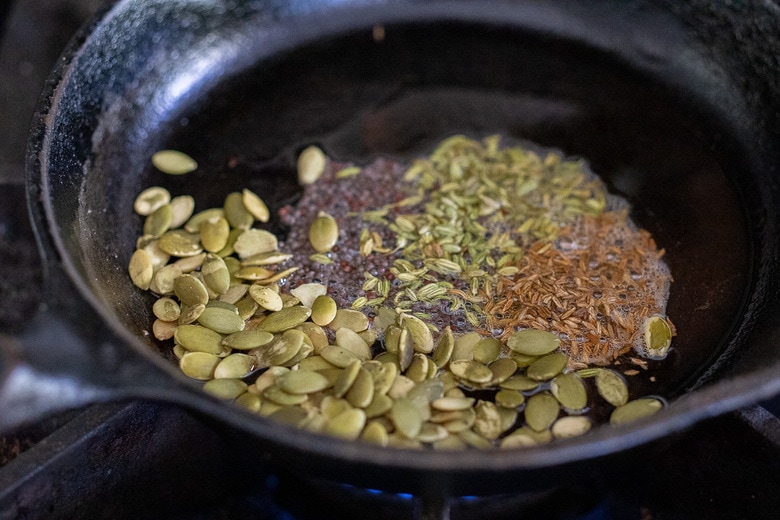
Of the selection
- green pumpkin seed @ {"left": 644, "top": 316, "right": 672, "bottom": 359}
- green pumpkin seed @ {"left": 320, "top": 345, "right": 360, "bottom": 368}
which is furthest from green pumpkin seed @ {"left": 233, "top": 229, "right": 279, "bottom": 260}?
green pumpkin seed @ {"left": 644, "top": 316, "right": 672, "bottom": 359}

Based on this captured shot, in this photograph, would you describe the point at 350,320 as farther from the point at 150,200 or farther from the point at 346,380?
the point at 150,200

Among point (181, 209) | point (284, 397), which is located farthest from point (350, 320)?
point (181, 209)

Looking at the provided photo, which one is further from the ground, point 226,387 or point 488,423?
point 488,423

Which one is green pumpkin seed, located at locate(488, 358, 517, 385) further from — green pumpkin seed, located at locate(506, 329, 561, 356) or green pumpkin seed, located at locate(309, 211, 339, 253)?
green pumpkin seed, located at locate(309, 211, 339, 253)

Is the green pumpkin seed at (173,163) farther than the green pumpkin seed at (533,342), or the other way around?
the green pumpkin seed at (173,163)

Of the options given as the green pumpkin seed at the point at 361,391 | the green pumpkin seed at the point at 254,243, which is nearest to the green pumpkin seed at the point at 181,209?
the green pumpkin seed at the point at 254,243

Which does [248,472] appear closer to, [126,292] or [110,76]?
[126,292]

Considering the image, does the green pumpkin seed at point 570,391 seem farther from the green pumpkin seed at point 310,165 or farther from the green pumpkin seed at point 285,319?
the green pumpkin seed at point 310,165
